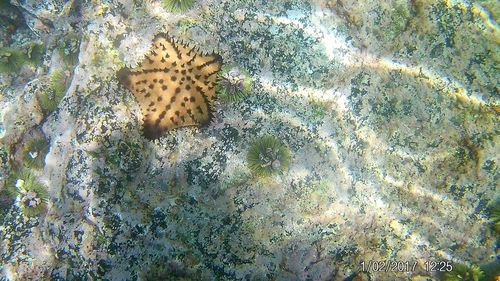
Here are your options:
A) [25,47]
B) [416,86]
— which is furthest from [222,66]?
[25,47]

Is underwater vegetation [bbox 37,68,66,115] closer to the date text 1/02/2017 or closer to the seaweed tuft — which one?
the seaweed tuft

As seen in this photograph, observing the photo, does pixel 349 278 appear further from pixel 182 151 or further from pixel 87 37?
pixel 87 37

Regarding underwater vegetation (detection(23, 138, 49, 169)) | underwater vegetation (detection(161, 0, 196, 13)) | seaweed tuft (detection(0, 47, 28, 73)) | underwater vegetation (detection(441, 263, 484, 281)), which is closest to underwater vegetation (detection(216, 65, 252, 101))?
underwater vegetation (detection(161, 0, 196, 13))

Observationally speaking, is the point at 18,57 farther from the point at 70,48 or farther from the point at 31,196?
the point at 31,196

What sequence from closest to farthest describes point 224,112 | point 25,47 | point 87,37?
point 224,112 < point 87,37 < point 25,47

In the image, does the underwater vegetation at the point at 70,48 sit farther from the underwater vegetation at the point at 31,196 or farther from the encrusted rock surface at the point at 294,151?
the underwater vegetation at the point at 31,196

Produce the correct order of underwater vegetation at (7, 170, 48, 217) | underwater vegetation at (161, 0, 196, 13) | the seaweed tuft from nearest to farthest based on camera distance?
underwater vegetation at (161, 0, 196, 13), underwater vegetation at (7, 170, 48, 217), the seaweed tuft

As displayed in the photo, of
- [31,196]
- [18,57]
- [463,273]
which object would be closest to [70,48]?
[18,57]
